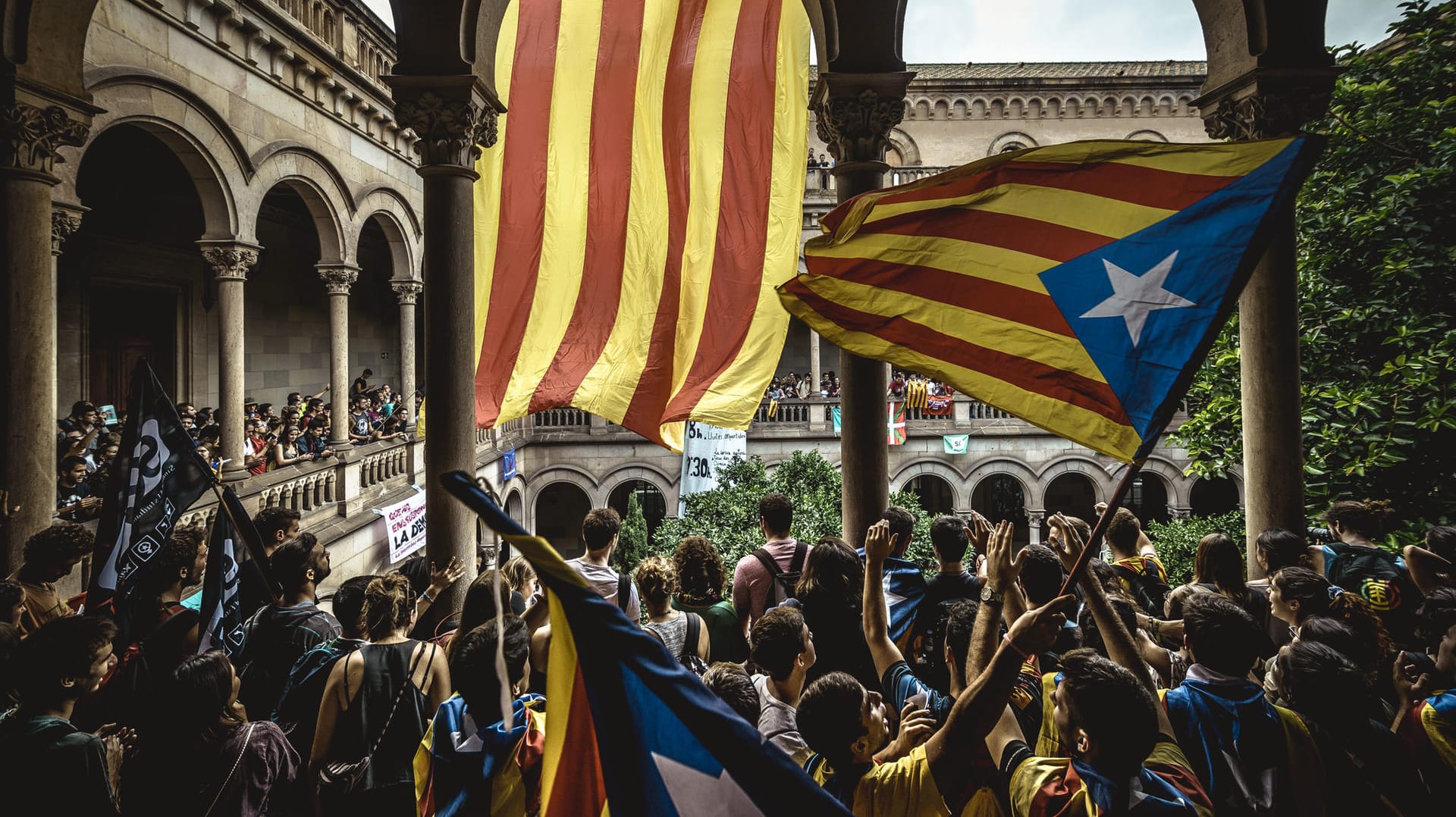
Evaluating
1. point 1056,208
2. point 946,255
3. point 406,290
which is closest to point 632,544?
point 406,290

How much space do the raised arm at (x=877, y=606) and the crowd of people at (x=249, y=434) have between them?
4097mm

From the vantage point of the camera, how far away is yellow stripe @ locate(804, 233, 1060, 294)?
3.10 meters

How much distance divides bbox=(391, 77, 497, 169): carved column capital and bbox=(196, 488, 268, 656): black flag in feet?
8.19

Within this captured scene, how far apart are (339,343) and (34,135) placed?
7.97m

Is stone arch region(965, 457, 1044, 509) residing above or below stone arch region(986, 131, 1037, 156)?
below

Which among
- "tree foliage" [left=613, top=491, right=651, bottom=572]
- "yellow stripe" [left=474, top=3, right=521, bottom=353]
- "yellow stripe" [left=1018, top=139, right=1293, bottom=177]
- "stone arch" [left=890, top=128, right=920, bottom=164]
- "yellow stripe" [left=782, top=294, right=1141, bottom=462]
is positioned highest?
"stone arch" [left=890, top=128, right=920, bottom=164]

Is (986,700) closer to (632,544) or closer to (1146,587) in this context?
(1146,587)

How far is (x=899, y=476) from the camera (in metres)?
21.0

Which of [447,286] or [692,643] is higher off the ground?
[447,286]

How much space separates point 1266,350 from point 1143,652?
303cm

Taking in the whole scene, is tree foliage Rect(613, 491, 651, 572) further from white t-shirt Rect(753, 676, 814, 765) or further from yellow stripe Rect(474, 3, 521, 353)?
white t-shirt Rect(753, 676, 814, 765)

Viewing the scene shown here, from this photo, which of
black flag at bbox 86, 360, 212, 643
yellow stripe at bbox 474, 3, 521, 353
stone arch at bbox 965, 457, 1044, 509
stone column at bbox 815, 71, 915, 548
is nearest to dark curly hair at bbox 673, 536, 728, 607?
stone column at bbox 815, 71, 915, 548

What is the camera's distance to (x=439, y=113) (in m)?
4.96

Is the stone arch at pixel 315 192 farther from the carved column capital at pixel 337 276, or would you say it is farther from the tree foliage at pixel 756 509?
the tree foliage at pixel 756 509
